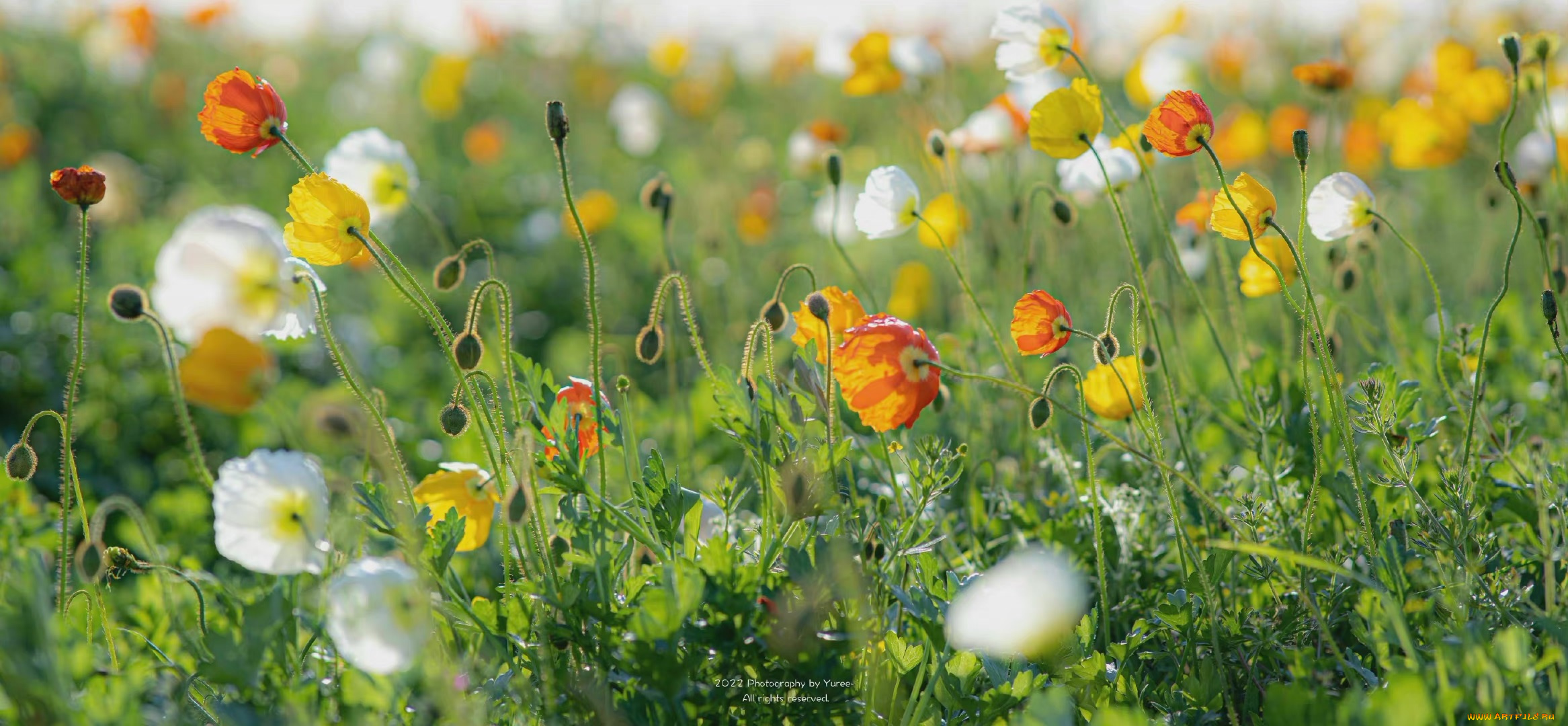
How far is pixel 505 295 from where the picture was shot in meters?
1.33

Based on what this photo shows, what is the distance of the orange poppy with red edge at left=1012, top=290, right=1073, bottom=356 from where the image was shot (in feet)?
4.50

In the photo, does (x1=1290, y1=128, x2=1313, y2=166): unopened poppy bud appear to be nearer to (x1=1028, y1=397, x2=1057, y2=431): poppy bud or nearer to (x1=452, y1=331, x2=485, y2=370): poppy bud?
(x1=1028, y1=397, x2=1057, y2=431): poppy bud

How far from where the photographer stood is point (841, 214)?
355 centimetres

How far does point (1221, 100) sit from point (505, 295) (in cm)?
503

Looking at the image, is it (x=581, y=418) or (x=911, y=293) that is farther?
(x=911, y=293)

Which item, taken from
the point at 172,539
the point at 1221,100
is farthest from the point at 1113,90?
the point at 172,539

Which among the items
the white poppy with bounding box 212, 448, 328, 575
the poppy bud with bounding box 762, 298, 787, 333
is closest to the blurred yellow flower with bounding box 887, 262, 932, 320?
the poppy bud with bounding box 762, 298, 787, 333

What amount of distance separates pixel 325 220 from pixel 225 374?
503 millimetres

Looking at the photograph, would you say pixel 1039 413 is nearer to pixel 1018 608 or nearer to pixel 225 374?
pixel 1018 608

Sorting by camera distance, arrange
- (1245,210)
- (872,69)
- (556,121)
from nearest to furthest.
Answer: (556,121) → (1245,210) → (872,69)

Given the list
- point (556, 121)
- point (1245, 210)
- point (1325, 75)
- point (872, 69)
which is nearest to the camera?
point (556, 121)

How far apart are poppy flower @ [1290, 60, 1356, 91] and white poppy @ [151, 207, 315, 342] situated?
1.78 m

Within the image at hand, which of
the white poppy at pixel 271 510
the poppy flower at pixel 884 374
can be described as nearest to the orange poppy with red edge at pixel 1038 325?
the poppy flower at pixel 884 374

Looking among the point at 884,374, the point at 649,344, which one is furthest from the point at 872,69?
the point at 884,374
